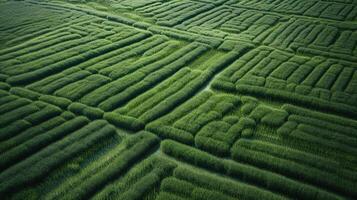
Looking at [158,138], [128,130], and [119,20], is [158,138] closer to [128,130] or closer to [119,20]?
[128,130]

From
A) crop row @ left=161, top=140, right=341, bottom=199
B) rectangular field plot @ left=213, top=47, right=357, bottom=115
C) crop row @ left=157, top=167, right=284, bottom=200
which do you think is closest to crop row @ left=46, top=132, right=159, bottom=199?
crop row @ left=161, top=140, right=341, bottom=199

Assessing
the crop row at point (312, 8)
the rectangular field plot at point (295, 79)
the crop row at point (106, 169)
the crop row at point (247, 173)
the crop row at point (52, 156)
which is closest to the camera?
the crop row at point (247, 173)

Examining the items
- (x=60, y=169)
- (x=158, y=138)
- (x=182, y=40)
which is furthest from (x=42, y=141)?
(x=182, y=40)

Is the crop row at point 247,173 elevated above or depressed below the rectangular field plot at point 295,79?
above

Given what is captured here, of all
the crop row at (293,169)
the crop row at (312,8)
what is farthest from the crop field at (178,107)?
the crop row at (312,8)

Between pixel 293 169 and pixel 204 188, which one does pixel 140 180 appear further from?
pixel 293 169

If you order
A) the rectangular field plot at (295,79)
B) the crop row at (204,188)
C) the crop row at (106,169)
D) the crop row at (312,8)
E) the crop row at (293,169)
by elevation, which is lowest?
the crop row at (312,8)

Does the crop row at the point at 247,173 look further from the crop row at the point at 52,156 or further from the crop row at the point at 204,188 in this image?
the crop row at the point at 52,156

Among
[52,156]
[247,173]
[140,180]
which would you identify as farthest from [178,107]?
[52,156]

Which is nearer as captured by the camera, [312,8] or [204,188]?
[204,188]
